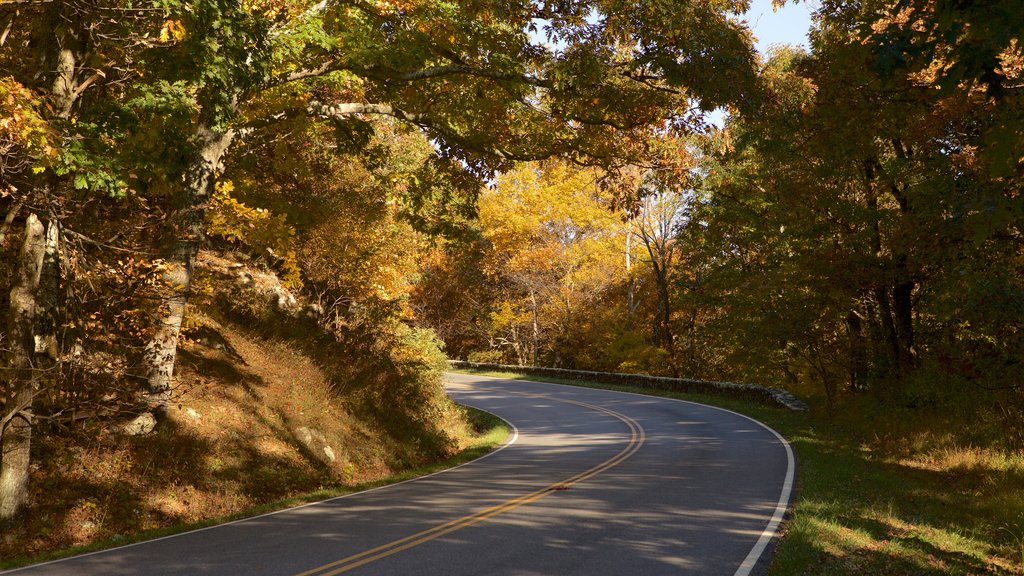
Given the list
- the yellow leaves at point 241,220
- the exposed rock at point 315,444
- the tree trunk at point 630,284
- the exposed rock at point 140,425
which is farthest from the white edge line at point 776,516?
the tree trunk at point 630,284

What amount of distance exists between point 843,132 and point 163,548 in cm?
1350

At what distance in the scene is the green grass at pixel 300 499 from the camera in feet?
30.4

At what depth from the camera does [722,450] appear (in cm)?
1739

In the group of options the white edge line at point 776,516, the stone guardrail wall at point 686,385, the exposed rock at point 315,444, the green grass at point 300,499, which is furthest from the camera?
the stone guardrail wall at point 686,385

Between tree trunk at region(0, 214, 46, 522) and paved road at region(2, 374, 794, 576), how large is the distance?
6.02 ft

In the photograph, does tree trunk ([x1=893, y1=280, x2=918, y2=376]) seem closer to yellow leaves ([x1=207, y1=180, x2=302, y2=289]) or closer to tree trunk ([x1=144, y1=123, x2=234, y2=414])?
yellow leaves ([x1=207, y1=180, x2=302, y2=289])

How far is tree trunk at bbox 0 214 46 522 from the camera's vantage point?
32.7 ft

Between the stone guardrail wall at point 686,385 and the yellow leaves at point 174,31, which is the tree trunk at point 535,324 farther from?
the yellow leaves at point 174,31

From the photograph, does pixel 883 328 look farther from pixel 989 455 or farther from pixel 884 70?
pixel 884 70

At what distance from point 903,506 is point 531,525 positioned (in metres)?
5.75

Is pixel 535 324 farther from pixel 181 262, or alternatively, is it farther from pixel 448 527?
pixel 448 527

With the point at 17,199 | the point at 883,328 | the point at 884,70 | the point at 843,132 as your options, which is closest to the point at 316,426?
the point at 17,199

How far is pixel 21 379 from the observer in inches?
398

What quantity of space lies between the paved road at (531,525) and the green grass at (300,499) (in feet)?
1.49
